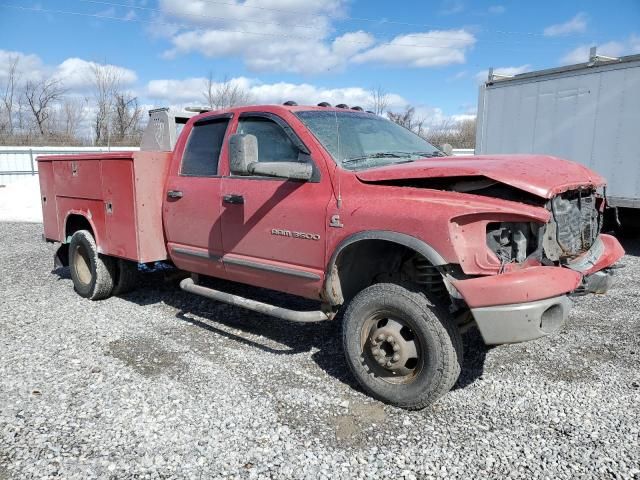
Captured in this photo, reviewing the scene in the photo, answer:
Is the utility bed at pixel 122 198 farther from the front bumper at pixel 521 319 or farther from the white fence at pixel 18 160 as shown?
the white fence at pixel 18 160

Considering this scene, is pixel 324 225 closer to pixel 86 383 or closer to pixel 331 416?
pixel 331 416

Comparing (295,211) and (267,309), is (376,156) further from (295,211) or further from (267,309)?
(267,309)

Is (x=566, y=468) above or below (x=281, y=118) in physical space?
below

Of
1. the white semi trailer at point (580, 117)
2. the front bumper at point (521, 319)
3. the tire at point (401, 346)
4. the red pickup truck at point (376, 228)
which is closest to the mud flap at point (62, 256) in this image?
the red pickup truck at point (376, 228)

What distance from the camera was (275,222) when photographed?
393cm

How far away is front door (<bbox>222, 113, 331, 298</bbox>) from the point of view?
370 centimetres

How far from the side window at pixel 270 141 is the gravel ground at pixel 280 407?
1664 millimetres

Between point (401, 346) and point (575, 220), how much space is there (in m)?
1.47

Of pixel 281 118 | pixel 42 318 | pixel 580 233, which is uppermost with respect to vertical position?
pixel 281 118

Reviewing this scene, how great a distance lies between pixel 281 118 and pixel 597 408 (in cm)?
307

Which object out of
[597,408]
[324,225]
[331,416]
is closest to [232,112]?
[324,225]

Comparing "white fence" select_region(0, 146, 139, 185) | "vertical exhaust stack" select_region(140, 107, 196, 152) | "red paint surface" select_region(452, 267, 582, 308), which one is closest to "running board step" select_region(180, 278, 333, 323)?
"red paint surface" select_region(452, 267, 582, 308)

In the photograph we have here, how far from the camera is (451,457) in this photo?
9.28 ft

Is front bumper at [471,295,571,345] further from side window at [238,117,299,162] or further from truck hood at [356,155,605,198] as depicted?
side window at [238,117,299,162]
